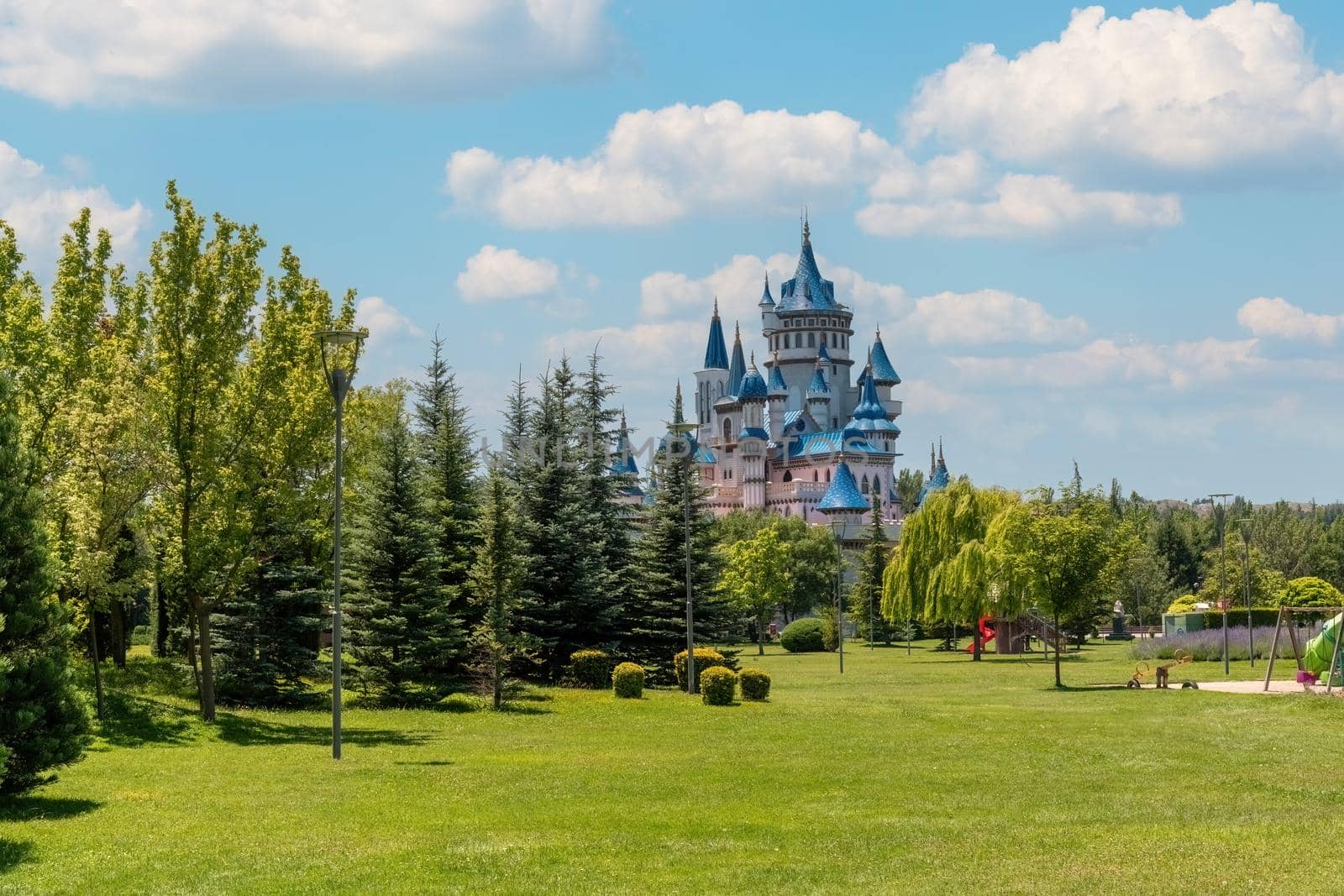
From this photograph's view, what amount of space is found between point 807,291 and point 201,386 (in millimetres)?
150037

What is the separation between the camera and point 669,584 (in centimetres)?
4119

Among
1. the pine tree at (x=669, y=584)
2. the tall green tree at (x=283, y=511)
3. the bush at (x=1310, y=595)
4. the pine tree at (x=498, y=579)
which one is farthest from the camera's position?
the bush at (x=1310, y=595)

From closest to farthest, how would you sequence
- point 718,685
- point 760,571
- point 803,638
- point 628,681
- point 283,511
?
1. point 283,511
2. point 718,685
3. point 628,681
4. point 803,638
5. point 760,571

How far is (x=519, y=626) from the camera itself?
39.5 meters

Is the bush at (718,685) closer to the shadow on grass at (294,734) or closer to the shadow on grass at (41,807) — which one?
the shadow on grass at (294,734)

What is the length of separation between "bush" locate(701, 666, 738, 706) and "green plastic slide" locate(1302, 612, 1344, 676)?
1388cm

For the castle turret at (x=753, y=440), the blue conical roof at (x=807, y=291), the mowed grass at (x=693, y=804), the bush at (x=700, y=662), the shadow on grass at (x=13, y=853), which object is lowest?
the mowed grass at (x=693, y=804)

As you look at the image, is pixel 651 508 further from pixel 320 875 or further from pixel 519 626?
pixel 320 875

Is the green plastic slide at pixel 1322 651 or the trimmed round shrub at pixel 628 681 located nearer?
the green plastic slide at pixel 1322 651

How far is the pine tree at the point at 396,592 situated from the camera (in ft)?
109

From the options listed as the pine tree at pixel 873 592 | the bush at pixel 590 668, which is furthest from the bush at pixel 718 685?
the pine tree at pixel 873 592

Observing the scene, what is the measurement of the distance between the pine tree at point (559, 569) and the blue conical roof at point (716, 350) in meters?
145

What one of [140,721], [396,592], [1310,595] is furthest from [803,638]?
[140,721]

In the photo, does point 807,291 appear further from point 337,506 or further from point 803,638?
point 337,506
